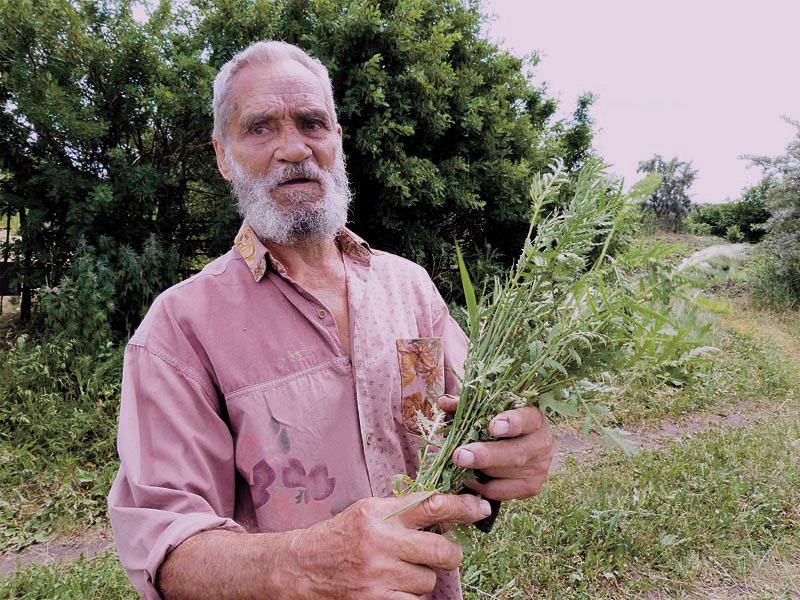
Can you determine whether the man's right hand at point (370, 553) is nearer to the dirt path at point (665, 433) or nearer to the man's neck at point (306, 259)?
the man's neck at point (306, 259)

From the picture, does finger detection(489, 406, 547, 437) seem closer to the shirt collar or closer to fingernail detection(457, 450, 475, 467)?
fingernail detection(457, 450, 475, 467)

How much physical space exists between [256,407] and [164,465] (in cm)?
28

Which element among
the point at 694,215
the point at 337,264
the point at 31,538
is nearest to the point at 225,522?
the point at 337,264

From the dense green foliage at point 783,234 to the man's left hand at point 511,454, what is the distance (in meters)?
11.8

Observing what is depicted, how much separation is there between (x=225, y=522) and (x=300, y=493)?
0.84ft

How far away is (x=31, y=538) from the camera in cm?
338

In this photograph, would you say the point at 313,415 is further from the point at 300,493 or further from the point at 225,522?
the point at 225,522

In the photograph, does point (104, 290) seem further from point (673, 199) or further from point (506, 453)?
point (673, 199)

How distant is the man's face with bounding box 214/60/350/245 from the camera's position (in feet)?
6.12

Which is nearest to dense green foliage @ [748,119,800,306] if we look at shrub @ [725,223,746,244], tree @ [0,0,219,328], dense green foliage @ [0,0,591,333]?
shrub @ [725,223,746,244]

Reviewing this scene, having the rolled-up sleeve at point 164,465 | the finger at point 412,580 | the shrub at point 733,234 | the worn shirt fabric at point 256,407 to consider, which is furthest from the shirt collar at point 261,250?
the shrub at point 733,234

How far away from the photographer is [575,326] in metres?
1.18

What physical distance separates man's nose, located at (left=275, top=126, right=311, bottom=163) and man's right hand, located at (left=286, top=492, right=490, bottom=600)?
127 cm

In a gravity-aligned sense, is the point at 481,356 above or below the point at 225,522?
above
